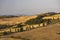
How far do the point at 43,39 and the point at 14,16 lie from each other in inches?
626

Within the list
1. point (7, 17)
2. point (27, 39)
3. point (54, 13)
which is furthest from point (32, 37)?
point (7, 17)

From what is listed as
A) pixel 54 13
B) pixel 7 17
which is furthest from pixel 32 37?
pixel 7 17

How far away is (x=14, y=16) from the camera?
2462 cm

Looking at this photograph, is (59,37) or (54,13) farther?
(54,13)

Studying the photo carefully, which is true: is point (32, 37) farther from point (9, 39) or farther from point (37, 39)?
point (9, 39)

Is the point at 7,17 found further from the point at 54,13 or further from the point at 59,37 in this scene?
the point at 59,37

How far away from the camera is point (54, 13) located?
2297cm

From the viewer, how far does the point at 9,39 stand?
30.3 ft

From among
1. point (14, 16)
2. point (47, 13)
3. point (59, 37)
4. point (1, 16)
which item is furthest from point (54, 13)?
point (59, 37)

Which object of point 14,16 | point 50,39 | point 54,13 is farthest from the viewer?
point 14,16

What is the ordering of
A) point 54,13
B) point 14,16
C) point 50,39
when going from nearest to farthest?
point 50,39, point 54,13, point 14,16

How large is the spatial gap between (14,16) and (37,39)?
15759 mm

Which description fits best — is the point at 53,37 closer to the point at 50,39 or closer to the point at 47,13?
the point at 50,39

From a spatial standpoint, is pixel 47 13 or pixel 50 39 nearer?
pixel 50 39
